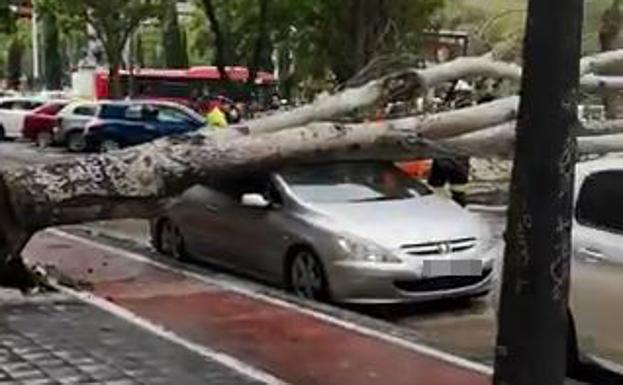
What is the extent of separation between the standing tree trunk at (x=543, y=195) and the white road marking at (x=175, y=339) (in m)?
3.76

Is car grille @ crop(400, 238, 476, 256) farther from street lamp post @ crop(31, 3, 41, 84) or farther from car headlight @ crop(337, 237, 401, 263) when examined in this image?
street lamp post @ crop(31, 3, 41, 84)

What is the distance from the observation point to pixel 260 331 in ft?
29.9

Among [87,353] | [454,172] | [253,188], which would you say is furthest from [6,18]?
[87,353]

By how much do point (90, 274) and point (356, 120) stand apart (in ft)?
10.9

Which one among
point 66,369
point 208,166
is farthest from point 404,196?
point 66,369

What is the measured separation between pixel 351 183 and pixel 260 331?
3.06m

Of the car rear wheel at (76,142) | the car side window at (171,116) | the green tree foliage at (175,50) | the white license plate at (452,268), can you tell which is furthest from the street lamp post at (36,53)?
the white license plate at (452,268)

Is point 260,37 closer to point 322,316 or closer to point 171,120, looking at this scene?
point 171,120

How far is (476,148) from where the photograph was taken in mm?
13000

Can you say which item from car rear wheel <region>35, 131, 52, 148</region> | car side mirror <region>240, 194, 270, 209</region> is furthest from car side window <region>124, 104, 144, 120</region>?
car side mirror <region>240, 194, 270, 209</region>

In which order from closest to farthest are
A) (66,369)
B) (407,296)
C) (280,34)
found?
(66,369)
(407,296)
(280,34)

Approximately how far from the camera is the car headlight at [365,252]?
1041 centimetres

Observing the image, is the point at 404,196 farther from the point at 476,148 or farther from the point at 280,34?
the point at 280,34

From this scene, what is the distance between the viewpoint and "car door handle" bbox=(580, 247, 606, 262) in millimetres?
7762
